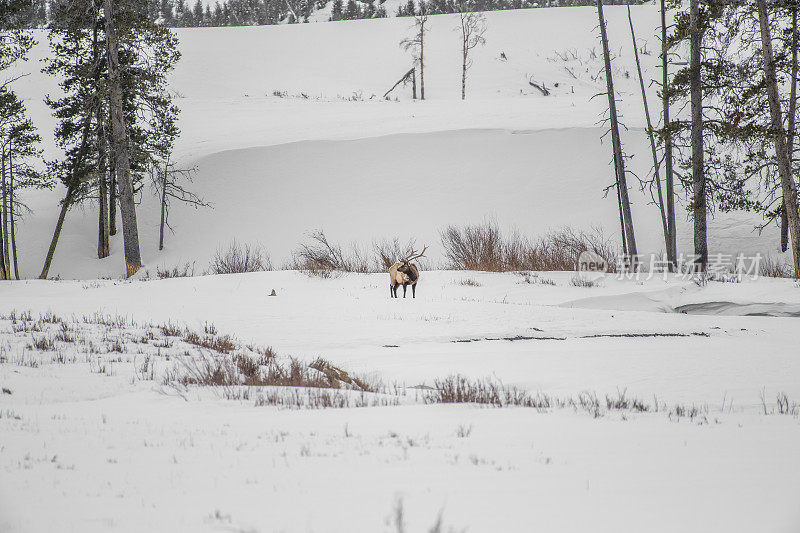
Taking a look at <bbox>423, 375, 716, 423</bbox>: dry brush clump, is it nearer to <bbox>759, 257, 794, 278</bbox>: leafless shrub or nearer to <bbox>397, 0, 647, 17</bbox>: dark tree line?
<bbox>759, 257, 794, 278</bbox>: leafless shrub

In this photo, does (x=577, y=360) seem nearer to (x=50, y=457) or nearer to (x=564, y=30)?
(x=50, y=457)

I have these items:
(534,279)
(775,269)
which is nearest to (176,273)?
(534,279)

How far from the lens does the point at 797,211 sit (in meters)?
13.1

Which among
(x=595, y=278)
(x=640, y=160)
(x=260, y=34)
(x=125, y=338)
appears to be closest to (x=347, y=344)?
(x=125, y=338)

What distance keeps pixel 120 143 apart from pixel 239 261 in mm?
5478

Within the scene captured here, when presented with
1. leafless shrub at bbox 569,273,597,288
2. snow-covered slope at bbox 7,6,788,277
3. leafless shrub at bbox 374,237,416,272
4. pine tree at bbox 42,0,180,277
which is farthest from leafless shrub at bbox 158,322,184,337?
snow-covered slope at bbox 7,6,788,277

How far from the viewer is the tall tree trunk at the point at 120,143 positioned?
703 inches

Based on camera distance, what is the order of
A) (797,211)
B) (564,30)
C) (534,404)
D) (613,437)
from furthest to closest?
(564,30), (797,211), (534,404), (613,437)

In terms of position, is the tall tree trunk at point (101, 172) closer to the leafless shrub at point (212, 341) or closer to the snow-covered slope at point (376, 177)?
the snow-covered slope at point (376, 177)

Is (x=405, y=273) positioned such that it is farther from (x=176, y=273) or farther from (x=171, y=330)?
(x=176, y=273)

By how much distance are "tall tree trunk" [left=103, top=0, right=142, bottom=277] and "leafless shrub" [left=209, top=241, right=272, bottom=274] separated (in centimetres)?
266

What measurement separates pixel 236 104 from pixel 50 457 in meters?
37.3

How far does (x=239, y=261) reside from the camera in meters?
17.4

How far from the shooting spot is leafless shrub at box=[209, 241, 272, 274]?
1700cm
